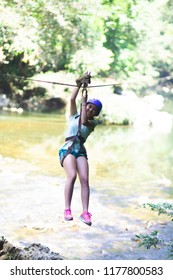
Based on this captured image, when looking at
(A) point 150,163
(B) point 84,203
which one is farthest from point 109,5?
(B) point 84,203

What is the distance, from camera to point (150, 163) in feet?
38.6

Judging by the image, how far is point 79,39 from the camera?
838 inches

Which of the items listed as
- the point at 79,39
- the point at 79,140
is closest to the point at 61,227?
the point at 79,140

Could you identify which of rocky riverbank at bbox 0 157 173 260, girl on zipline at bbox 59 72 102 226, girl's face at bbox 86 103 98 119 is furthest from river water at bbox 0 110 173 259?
girl's face at bbox 86 103 98 119

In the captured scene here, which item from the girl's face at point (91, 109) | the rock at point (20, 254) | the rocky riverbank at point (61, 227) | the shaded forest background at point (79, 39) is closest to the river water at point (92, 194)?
the rocky riverbank at point (61, 227)

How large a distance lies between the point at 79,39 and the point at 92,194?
14.3 m

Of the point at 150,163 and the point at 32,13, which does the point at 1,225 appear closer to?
the point at 150,163

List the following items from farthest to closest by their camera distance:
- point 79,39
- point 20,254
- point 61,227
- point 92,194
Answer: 1. point 79,39
2. point 92,194
3. point 61,227
4. point 20,254

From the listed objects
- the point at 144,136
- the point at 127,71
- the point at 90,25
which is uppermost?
the point at 90,25

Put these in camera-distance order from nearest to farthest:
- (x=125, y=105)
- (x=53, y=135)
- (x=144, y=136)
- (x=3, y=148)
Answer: (x=3, y=148)
(x=53, y=135)
(x=144, y=136)
(x=125, y=105)

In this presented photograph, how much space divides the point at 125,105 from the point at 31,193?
44.7 feet

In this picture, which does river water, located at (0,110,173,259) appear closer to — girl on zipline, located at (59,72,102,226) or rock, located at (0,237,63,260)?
rock, located at (0,237,63,260)

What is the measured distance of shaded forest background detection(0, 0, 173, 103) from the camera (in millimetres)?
14948

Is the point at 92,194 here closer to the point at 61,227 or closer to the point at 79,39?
the point at 61,227
